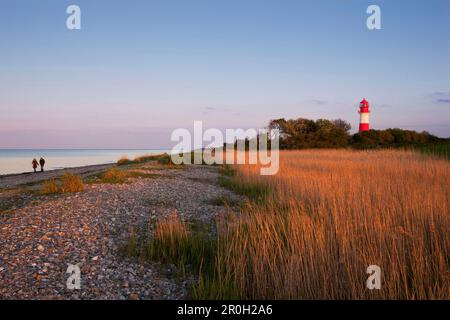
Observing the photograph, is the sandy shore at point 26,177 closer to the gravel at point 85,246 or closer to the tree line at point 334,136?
the gravel at point 85,246

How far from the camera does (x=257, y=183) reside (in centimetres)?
1148

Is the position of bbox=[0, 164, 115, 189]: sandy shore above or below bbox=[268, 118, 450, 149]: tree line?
below

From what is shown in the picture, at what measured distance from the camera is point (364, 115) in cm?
4219

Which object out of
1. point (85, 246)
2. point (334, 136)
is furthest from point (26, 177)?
point (334, 136)

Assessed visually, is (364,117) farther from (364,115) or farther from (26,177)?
(26,177)

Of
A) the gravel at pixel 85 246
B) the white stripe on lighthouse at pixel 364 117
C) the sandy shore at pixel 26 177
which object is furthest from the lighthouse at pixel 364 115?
the gravel at pixel 85 246

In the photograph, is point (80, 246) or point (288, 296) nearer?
point (288, 296)

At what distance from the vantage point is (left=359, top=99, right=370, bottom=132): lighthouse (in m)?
41.7

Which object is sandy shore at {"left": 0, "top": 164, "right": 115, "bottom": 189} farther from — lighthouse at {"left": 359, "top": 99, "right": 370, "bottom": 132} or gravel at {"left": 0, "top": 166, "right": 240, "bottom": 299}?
lighthouse at {"left": 359, "top": 99, "right": 370, "bottom": 132}

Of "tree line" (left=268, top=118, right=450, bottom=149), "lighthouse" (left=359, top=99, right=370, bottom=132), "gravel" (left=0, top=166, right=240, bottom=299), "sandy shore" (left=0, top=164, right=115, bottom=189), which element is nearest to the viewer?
"gravel" (left=0, top=166, right=240, bottom=299)

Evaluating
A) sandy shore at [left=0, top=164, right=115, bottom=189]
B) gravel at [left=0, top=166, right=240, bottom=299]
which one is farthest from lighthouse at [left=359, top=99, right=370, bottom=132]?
gravel at [left=0, top=166, right=240, bottom=299]
